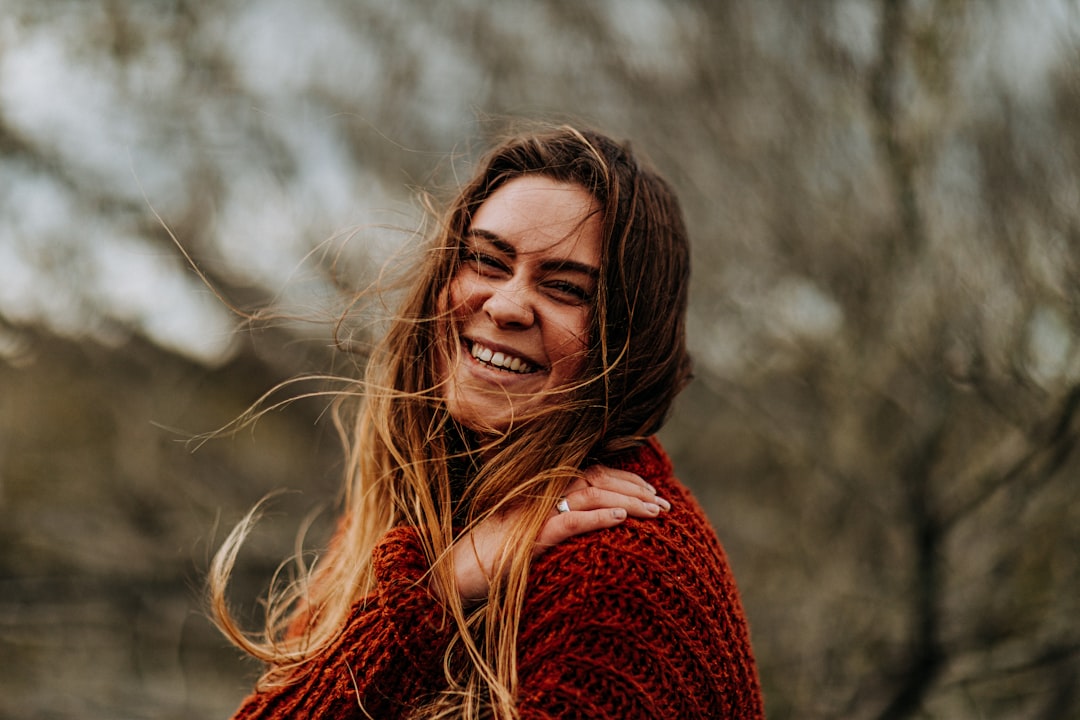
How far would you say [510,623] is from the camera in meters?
1.35

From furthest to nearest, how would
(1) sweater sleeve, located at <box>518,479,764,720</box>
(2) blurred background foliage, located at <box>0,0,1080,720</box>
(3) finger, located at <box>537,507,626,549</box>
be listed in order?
(2) blurred background foliage, located at <box>0,0,1080,720</box>
(3) finger, located at <box>537,507,626,549</box>
(1) sweater sleeve, located at <box>518,479,764,720</box>

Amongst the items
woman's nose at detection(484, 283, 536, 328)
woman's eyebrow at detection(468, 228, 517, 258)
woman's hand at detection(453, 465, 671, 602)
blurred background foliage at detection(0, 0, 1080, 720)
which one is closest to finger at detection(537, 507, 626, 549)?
woman's hand at detection(453, 465, 671, 602)

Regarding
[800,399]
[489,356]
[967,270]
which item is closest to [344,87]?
[800,399]

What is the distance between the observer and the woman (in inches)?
51.7

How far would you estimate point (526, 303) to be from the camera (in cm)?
154

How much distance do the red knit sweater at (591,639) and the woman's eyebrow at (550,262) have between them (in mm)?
416

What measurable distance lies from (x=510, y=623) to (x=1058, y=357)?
111 inches

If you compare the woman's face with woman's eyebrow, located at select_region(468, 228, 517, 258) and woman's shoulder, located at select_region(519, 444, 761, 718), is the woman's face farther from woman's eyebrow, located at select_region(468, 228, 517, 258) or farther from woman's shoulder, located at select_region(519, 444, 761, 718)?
woman's shoulder, located at select_region(519, 444, 761, 718)

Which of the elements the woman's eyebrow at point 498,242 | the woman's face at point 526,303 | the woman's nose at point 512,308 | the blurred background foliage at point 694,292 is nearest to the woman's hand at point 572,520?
the woman's face at point 526,303

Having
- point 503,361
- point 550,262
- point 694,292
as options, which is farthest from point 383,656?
point 694,292

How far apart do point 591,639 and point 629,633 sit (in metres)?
0.06

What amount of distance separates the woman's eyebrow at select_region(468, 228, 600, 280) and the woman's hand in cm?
37

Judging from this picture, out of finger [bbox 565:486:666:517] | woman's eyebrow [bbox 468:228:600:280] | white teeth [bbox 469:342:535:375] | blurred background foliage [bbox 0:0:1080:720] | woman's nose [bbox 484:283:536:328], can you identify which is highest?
blurred background foliage [bbox 0:0:1080:720]

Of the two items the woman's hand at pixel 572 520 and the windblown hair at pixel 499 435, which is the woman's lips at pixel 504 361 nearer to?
the windblown hair at pixel 499 435
